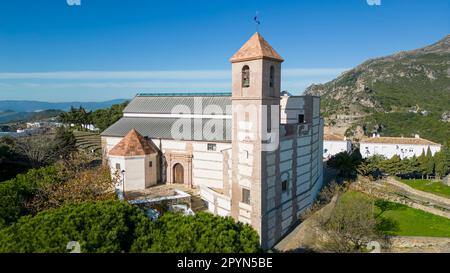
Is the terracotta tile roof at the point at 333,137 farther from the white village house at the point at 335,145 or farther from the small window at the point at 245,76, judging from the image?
the small window at the point at 245,76

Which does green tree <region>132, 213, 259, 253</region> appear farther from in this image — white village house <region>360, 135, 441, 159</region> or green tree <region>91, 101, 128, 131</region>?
white village house <region>360, 135, 441, 159</region>

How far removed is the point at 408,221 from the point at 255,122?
1860cm

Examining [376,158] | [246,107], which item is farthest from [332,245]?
[376,158]

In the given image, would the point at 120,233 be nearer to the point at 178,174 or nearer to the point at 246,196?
the point at 246,196

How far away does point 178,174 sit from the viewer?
30203 mm

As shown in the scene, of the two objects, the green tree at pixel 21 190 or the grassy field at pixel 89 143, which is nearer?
the green tree at pixel 21 190

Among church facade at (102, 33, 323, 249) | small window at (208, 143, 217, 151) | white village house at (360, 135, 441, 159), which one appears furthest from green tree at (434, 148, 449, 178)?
small window at (208, 143, 217, 151)

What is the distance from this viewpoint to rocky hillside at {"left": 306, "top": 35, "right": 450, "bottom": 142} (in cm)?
10081

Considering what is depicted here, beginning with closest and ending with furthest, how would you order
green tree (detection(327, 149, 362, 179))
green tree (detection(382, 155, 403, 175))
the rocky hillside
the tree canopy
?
the tree canopy
green tree (detection(327, 149, 362, 179))
green tree (detection(382, 155, 403, 175))
the rocky hillside

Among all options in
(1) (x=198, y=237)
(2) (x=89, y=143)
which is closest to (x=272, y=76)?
(1) (x=198, y=237)

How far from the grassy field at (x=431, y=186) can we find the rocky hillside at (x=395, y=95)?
42339 mm

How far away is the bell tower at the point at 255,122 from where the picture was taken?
19859 mm

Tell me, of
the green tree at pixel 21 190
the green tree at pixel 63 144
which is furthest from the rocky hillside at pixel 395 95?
the green tree at pixel 21 190

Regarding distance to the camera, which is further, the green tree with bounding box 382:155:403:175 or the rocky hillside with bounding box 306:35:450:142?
the rocky hillside with bounding box 306:35:450:142
